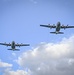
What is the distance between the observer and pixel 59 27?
19500 centimetres
